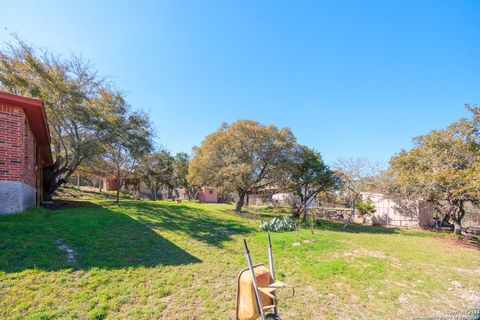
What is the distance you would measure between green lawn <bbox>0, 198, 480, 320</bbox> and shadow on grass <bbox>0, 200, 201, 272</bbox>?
2cm

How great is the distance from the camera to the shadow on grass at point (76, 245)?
160 inches

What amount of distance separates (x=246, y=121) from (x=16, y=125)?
11294mm

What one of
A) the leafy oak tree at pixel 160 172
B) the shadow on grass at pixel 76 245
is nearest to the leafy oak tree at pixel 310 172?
the shadow on grass at pixel 76 245

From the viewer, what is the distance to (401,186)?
1307cm

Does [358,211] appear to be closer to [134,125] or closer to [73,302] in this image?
[134,125]

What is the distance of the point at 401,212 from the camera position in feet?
56.1

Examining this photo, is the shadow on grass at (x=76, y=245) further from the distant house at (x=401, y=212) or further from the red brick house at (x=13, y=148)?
the distant house at (x=401, y=212)

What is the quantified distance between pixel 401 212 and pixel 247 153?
13.5 m

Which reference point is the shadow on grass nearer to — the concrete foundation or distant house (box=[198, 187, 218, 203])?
the concrete foundation

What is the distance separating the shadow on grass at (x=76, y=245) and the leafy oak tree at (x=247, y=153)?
736cm

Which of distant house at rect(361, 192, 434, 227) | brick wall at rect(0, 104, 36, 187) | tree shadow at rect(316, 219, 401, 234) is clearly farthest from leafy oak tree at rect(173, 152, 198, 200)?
brick wall at rect(0, 104, 36, 187)

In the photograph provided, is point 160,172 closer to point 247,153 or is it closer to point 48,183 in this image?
point 48,183

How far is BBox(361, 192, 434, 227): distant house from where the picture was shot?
1642 centimetres

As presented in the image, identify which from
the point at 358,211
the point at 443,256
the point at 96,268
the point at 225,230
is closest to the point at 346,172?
the point at 358,211
